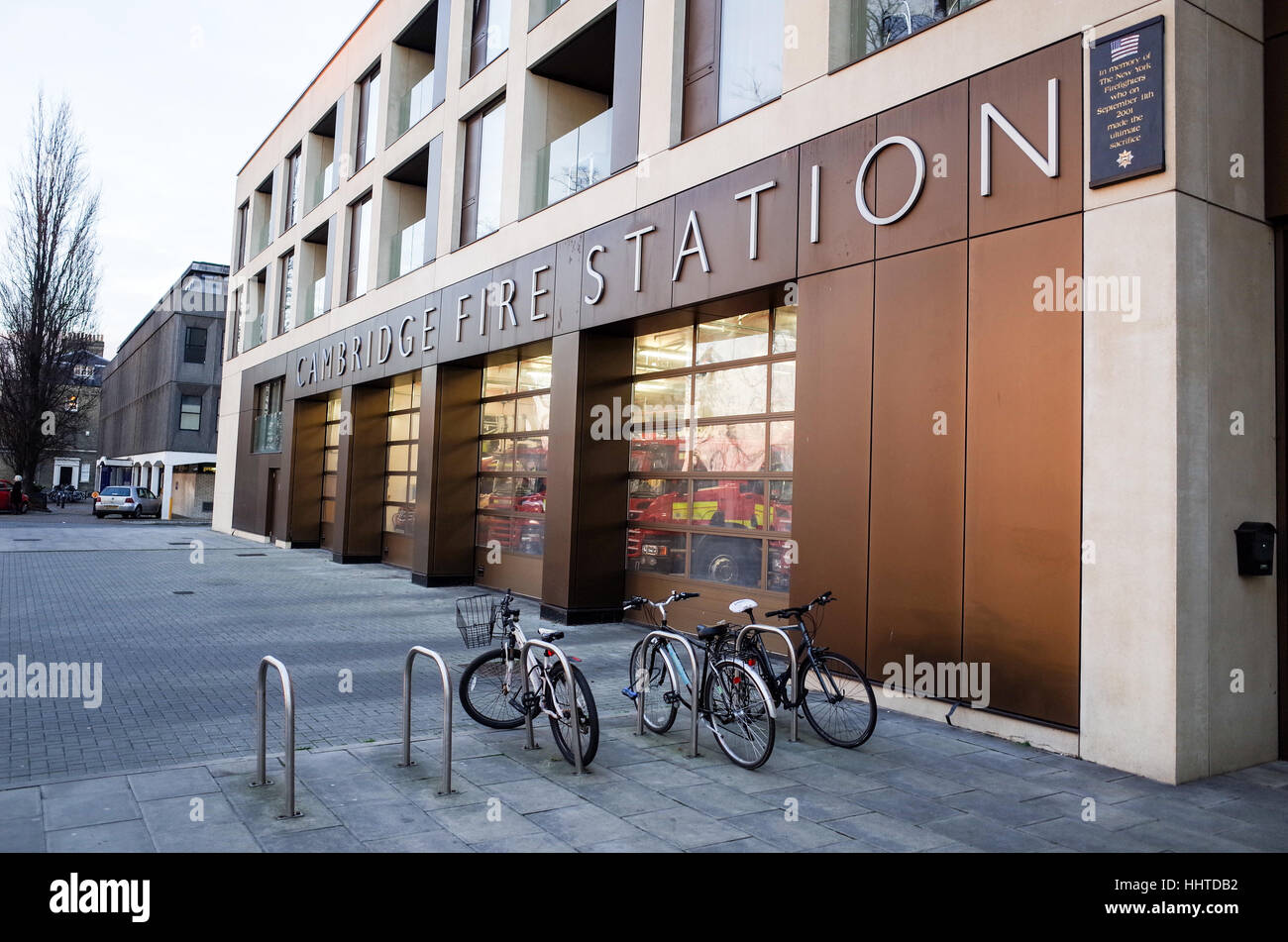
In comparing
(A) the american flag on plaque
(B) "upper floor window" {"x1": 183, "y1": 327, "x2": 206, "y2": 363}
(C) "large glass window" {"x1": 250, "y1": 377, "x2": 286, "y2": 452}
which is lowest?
(C) "large glass window" {"x1": 250, "y1": 377, "x2": 286, "y2": 452}

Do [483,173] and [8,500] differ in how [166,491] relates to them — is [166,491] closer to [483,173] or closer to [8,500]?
[8,500]

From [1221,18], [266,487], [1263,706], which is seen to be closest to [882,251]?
[1221,18]

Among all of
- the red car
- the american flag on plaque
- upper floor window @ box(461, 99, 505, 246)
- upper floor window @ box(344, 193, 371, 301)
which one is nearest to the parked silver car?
the red car

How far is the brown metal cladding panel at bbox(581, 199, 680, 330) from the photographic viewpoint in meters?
10.6

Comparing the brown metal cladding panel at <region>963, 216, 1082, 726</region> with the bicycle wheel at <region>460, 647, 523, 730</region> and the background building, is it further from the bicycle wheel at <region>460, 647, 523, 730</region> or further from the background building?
the background building

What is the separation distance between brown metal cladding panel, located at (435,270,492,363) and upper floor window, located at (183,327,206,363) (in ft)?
128

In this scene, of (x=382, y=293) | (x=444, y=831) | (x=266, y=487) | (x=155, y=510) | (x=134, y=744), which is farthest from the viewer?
(x=155, y=510)

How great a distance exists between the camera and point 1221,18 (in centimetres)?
623

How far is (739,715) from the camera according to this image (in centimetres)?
580

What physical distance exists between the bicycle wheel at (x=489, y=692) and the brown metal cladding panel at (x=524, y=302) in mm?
7116

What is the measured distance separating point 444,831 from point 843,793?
236 centimetres

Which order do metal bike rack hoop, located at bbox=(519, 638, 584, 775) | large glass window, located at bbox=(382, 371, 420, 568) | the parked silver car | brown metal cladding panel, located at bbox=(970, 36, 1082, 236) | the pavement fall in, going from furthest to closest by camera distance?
the parked silver car → large glass window, located at bbox=(382, 371, 420, 568) → brown metal cladding panel, located at bbox=(970, 36, 1082, 236) → metal bike rack hoop, located at bbox=(519, 638, 584, 775) → the pavement

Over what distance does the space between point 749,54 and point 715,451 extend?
15.2ft

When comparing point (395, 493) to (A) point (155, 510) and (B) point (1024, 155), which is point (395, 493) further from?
(A) point (155, 510)
